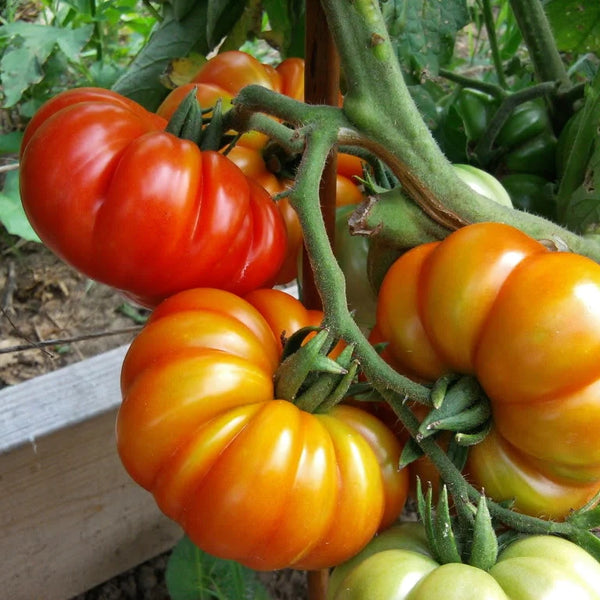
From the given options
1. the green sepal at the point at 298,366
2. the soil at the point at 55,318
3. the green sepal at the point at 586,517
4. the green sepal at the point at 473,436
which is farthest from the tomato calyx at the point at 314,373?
the soil at the point at 55,318

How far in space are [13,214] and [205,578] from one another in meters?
0.79

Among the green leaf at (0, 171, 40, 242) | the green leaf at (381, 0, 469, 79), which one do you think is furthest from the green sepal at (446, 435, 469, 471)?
the green leaf at (0, 171, 40, 242)

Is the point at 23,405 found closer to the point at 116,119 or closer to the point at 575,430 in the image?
the point at 116,119

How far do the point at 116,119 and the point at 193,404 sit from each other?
1.03ft

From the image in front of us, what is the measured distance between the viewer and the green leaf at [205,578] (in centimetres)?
120

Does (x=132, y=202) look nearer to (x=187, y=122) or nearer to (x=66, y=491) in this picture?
(x=187, y=122)

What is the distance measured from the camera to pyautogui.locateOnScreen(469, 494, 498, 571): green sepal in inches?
25.0

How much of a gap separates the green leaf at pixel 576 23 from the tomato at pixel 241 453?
887 mm

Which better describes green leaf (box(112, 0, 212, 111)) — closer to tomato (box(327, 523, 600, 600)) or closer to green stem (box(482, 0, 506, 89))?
green stem (box(482, 0, 506, 89))

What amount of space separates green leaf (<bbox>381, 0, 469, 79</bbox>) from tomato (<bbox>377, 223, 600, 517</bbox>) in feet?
1.39

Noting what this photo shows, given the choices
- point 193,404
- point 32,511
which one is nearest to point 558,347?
point 193,404

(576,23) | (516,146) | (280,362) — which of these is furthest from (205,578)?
(576,23)

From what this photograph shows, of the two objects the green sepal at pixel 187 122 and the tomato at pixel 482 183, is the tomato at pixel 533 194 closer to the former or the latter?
the tomato at pixel 482 183

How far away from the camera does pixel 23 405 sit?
119cm
